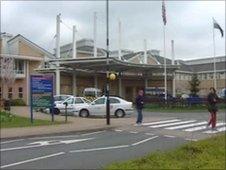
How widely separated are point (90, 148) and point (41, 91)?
13.2 meters

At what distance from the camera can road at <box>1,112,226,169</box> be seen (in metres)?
13.3

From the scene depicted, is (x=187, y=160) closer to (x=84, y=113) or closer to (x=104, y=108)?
(x=104, y=108)

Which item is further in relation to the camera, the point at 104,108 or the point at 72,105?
the point at 72,105

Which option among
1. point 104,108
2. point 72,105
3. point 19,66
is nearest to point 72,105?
point 72,105

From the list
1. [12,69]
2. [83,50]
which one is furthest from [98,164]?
[83,50]

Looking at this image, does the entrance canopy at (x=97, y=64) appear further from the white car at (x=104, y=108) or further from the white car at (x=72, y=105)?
the white car at (x=104, y=108)

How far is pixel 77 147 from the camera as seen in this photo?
1692 cm

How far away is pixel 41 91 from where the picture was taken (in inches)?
1156

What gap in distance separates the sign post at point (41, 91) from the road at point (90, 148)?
604cm

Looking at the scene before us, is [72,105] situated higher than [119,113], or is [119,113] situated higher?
[72,105]

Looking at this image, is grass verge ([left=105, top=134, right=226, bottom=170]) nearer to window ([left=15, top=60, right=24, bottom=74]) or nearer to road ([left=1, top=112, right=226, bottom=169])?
road ([left=1, top=112, right=226, bottom=169])

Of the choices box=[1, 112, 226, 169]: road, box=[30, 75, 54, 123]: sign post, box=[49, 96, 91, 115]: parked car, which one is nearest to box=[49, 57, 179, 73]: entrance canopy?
box=[49, 96, 91, 115]: parked car

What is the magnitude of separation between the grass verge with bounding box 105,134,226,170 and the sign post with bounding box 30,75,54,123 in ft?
61.5

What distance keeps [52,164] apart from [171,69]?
6134 cm
